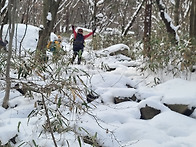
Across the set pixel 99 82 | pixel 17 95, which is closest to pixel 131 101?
pixel 99 82

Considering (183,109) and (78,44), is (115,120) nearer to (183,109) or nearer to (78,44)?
(183,109)

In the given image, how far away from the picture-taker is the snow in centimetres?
238

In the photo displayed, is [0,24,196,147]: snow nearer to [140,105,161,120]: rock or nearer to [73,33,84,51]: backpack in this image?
[140,105,161,120]: rock

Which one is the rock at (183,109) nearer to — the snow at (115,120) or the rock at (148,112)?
the snow at (115,120)

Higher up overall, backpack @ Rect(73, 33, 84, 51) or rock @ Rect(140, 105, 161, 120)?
backpack @ Rect(73, 33, 84, 51)

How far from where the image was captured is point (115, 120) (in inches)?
119

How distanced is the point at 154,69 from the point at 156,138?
211 cm

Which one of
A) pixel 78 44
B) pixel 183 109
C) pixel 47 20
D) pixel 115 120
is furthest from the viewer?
pixel 78 44

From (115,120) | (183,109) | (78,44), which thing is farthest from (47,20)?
(183,109)

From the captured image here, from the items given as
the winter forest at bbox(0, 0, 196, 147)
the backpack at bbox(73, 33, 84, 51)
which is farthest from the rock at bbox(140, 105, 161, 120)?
the backpack at bbox(73, 33, 84, 51)

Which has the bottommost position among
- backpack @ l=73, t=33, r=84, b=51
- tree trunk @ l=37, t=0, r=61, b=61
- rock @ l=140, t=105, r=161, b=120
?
rock @ l=140, t=105, r=161, b=120

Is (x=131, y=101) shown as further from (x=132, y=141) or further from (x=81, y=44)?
(x=81, y=44)

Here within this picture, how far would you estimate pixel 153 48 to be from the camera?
496cm

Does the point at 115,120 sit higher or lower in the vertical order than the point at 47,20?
lower
